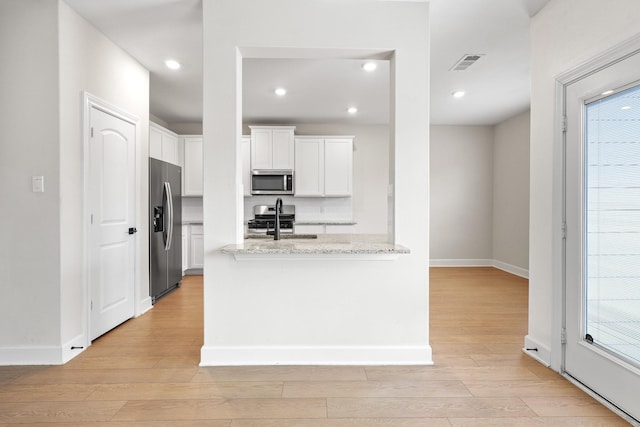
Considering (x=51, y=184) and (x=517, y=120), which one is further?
(x=517, y=120)

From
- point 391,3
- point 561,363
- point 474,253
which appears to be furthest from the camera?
point 474,253

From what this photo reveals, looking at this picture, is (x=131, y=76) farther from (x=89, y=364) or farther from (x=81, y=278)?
(x=89, y=364)

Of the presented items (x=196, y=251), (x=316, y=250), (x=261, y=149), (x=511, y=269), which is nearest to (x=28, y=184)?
(x=316, y=250)

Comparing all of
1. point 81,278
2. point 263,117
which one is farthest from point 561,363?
point 263,117

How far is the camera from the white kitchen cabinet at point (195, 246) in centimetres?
566

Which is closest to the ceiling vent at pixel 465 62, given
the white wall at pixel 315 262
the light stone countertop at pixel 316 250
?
the white wall at pixel 315 262

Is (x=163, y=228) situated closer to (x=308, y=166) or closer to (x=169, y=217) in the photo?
(x=169, y=217)

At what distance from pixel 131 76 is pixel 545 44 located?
367 centimetres

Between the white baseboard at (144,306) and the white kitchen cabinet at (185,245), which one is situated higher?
the white kitchen cabinet at (185,245)

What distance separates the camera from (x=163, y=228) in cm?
430

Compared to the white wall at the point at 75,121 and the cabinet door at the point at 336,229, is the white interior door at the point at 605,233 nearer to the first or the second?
the white wall at the point at 75,121

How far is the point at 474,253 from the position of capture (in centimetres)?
656

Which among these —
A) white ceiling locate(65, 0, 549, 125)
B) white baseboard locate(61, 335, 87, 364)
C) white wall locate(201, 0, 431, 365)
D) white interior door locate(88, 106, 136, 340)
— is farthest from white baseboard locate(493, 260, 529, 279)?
white baseboard locate(61, 335, 87, 364)

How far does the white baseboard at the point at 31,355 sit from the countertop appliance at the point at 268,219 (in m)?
2.94
